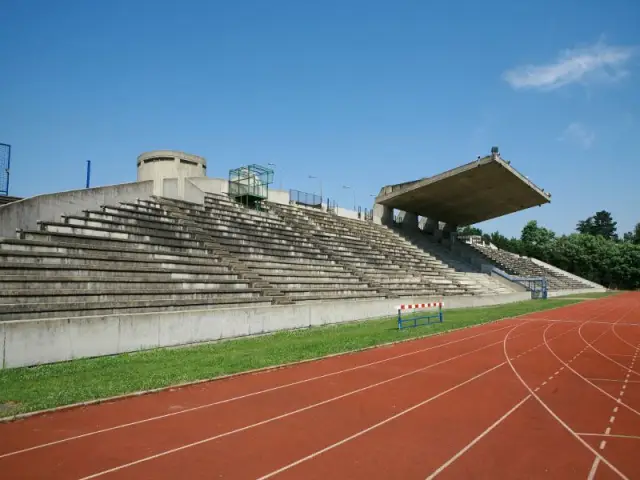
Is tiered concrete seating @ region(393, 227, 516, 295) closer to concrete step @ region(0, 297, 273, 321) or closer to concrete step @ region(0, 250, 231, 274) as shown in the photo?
concrete step @ region(0, 250, 231, 274)

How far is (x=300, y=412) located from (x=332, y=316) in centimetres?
1188

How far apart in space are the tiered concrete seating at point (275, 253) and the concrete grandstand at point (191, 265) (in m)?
0.09

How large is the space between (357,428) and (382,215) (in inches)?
1375

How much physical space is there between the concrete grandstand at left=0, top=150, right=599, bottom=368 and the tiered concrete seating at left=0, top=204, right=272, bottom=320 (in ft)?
0.13

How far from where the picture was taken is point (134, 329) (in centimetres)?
1204

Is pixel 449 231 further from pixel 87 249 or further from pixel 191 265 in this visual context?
pixel 87 249

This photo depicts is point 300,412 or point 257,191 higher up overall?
point 257,191

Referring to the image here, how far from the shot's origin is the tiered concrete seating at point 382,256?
91.0 ft

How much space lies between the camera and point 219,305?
Answer: 15602 mm

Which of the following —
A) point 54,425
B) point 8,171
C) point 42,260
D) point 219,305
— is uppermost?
point 8,171

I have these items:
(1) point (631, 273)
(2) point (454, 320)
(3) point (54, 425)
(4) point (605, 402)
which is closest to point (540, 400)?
(4) point (605, 402)

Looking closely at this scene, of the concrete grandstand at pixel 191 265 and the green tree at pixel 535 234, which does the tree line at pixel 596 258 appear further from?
the concrete grandstand at pixel 191 265

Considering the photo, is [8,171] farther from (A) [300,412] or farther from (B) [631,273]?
(B) [631,273]

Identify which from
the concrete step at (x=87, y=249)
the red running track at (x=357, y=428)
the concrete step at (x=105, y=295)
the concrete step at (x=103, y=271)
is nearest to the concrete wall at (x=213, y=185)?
the concrete step at (x=87, y=249)
